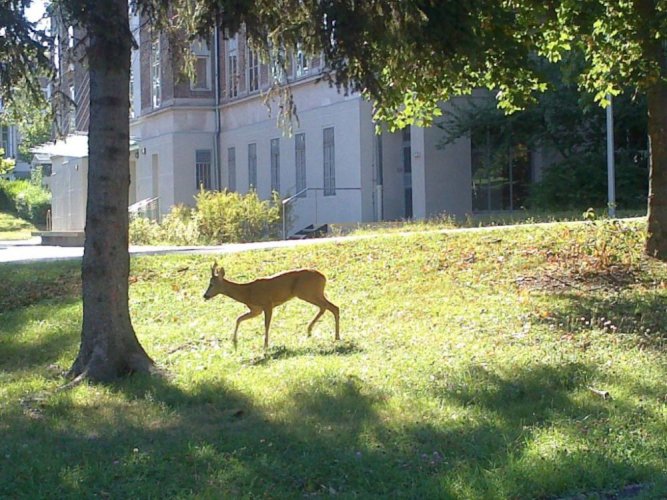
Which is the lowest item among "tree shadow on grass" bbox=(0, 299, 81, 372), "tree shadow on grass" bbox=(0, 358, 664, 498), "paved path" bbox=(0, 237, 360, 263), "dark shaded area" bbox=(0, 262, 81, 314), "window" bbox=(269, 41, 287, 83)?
"tree shadow on grass" bbox=(0, 358, 664, 498)

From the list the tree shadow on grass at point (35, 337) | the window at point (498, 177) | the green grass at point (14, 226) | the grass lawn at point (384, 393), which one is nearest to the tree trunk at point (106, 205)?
the grass lawn at point (384, 393)

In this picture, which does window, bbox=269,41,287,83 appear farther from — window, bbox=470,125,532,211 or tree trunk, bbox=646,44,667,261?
window, bbox=470,125,532,211

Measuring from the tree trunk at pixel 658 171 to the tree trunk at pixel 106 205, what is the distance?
7.99m

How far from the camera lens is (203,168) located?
41.7m

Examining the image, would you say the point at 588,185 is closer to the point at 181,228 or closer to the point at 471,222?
the point at 471,222

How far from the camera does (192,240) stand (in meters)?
29.7

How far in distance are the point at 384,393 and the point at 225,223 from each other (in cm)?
2135

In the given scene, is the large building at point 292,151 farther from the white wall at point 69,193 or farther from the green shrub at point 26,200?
the green shrub at point 26,200

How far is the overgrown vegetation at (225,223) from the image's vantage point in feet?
97.0

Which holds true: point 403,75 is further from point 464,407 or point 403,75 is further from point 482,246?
point 464,407

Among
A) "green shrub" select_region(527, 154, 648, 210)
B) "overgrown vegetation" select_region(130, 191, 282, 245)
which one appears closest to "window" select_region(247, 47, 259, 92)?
"overgrown vegetation" select_region(130, 191, 282, 245)

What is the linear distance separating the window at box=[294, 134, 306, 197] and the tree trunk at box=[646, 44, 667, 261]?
2067 cm

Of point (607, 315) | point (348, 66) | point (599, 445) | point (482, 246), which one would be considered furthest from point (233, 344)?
point (482, 246)

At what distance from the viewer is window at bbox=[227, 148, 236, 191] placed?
132 ft
